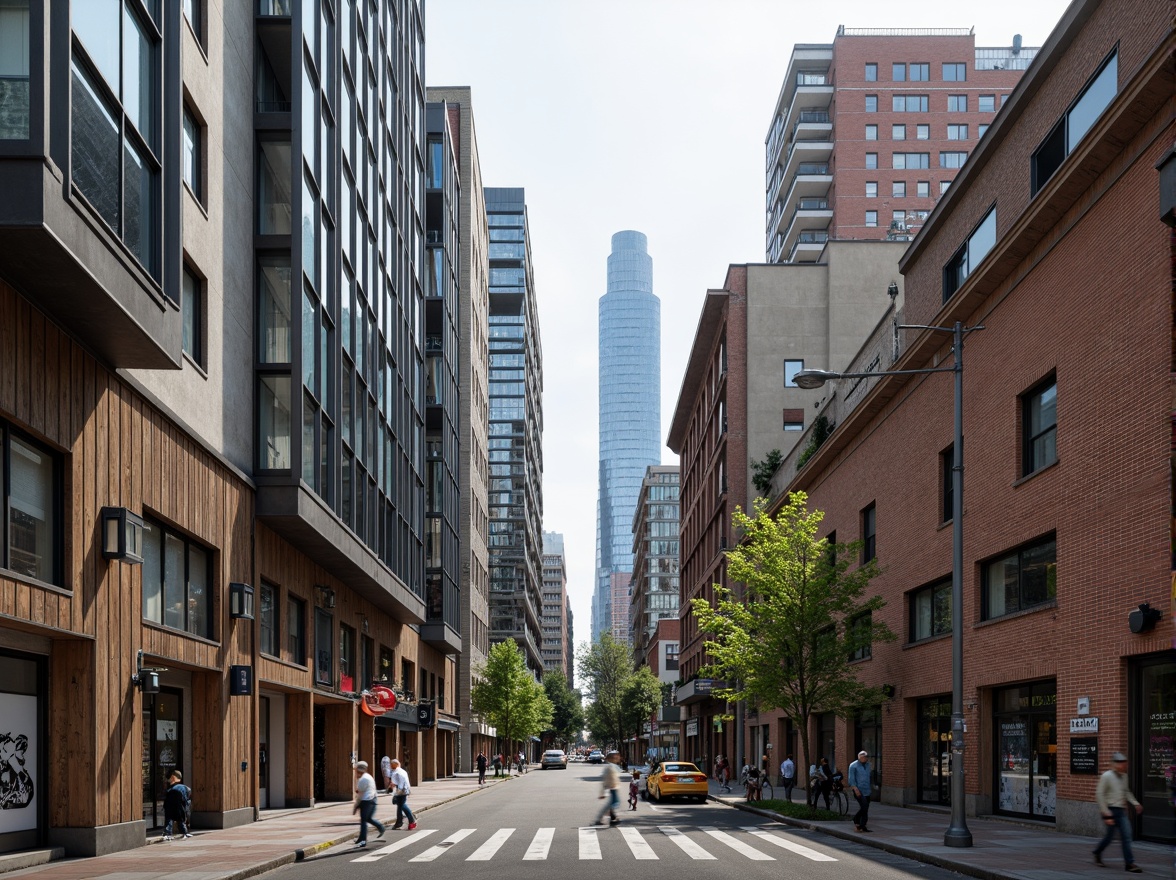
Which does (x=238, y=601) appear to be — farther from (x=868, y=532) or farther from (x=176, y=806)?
(x=868, y=532)

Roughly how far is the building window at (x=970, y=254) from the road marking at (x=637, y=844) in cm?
1552

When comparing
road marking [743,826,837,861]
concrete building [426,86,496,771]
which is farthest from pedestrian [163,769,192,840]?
concrete building [426,86,496,771]

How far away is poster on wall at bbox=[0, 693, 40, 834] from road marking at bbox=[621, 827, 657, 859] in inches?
366

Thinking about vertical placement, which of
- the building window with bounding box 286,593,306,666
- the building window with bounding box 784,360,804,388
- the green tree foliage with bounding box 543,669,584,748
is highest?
the building window with bounding box 784,360,804,388

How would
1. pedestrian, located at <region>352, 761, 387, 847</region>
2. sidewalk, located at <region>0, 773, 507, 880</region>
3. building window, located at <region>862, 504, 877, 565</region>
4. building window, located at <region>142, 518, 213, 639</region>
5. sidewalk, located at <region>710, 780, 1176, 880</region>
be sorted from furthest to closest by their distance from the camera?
building window, located at <region>862, 504, 877, 565</region> < pedestrian, located at <region>352, 761, 387, 847</region> < building window, located at <region>142, 518, 213, 639</region> < sidewalk, located at <region>710, 780, 1176, 880</region> < sidewalk, located at <region>0, 773, 507, 880</region>

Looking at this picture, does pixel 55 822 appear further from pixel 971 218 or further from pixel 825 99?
pixel 825 99

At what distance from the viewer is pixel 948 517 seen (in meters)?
30.5

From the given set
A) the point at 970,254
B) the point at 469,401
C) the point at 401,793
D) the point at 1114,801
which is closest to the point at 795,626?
the point at 970,254

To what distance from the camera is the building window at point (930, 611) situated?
30.9m

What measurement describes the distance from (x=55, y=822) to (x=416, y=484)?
31568 mm

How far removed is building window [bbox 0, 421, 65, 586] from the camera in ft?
51.7

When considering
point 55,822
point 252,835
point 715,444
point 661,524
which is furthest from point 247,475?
point 661,524

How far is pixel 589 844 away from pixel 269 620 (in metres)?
11.2

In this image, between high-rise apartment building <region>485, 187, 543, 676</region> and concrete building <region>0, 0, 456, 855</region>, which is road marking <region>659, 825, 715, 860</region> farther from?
high-rise apartment building <region>485, 187, 543, 676</region>
